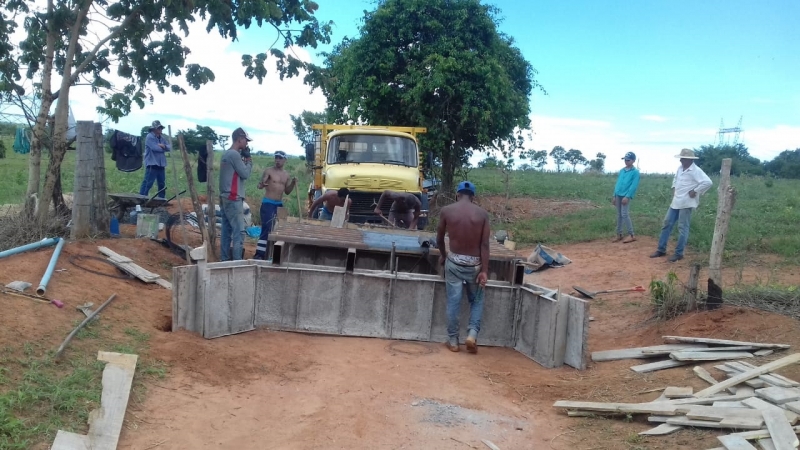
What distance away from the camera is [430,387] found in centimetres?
621

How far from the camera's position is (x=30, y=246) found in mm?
8047

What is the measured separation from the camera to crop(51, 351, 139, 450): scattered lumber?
4312 mm

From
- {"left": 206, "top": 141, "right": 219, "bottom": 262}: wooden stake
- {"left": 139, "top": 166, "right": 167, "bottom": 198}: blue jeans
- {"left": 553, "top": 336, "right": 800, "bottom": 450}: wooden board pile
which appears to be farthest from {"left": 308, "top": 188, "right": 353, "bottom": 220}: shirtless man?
{"left": 553, "top": 336, "right": 800, "bottom": 450}: wooden board pile

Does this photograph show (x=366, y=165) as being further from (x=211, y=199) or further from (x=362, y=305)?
(x=362, y=305)

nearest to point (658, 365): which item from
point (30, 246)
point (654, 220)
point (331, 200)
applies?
point (331, 200)

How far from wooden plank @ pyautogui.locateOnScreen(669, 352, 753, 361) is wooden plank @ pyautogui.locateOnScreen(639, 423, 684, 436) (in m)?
1.49

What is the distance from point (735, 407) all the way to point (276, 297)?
4885 millimetres

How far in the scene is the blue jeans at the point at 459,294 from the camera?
741 cm

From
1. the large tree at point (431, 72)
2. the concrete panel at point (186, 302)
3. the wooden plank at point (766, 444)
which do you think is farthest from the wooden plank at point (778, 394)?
the large tree at point (431, 72)

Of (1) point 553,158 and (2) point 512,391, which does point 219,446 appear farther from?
(1) point 553,158

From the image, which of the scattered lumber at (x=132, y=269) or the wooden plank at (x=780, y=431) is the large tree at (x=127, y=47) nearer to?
the scattered lumber at (x=132, y=269)

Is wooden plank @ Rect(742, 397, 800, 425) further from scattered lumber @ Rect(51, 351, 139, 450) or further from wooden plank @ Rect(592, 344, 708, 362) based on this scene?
scattered lumber @ Rect(51, 351, 139, 450)

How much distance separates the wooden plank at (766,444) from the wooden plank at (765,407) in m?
0.33

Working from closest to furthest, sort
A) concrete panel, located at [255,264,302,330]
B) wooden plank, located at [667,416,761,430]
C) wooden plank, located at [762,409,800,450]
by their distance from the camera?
1. wooden plank, located at [762,409,800,450]
2. wooden plank, located at [667,416,761,430]
3. concrete panel, located at [255,264,302,330]
